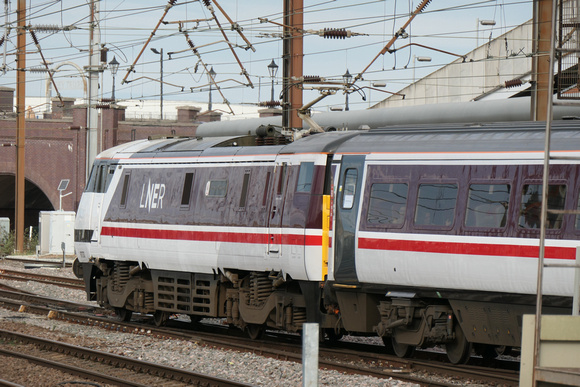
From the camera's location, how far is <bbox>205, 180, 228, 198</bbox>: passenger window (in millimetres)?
16984

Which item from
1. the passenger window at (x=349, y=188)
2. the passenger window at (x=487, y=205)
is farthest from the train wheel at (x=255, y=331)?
the passenger window at (x=487, y=205)

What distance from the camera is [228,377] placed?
13.4m

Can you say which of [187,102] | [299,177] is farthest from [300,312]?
[187,102]

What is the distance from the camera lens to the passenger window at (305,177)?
49.5 feet

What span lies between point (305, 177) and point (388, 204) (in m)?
1.69

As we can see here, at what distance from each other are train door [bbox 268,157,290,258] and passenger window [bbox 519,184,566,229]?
4452mm

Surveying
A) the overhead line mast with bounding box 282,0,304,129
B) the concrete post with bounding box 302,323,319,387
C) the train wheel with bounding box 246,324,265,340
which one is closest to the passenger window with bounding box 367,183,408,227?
the train wheel with bounding box 246,324,265,340

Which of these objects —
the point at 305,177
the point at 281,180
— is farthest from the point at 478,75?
the point at 305,177

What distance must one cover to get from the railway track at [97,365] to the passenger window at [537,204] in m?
4.42

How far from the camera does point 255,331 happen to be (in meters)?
17.0

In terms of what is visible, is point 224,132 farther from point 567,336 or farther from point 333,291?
point 567,336

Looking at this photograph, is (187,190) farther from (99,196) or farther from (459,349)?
(459,349)

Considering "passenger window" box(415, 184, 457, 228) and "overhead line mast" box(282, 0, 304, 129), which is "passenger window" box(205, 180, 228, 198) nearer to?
"overhead line mast" box(282, 0, 304, 129)

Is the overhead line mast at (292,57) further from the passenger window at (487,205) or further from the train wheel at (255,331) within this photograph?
the passenger window at (487,205)
